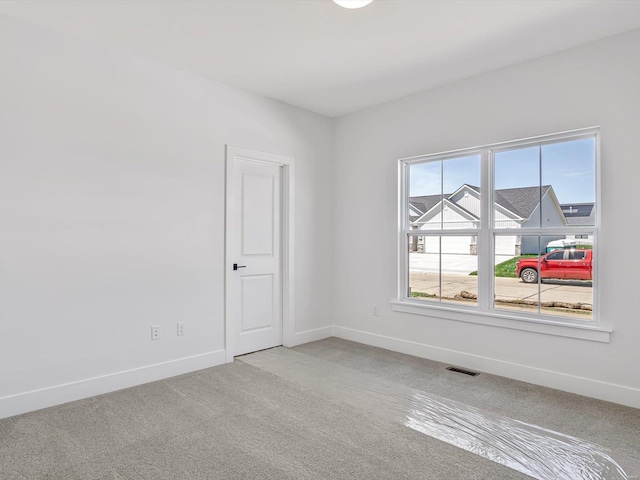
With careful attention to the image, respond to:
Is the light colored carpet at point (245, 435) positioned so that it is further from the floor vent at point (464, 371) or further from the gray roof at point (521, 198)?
the gray roof at point (521, 198)

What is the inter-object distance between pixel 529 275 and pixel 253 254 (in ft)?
8.85

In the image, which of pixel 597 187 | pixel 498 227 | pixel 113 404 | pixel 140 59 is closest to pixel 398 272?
pixel 498 227

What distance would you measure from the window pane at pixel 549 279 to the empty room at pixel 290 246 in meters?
0.02

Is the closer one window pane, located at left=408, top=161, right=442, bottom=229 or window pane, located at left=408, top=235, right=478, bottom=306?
window pane, located at left=408, top=235, right=478, bottom=306

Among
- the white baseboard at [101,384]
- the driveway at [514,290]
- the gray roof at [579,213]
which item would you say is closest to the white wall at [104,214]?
the white baseboard at [101,384]

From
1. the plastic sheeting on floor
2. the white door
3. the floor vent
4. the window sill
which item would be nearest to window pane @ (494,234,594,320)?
the window sill

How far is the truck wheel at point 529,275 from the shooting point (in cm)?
344

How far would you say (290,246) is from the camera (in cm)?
455

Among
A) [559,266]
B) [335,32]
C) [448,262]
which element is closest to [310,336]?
[448,262]

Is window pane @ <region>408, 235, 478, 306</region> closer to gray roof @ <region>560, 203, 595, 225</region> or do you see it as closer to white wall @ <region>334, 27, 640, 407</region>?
white wall @ <region>334, 27, 640, 407</region>

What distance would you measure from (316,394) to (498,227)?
7.34 ft

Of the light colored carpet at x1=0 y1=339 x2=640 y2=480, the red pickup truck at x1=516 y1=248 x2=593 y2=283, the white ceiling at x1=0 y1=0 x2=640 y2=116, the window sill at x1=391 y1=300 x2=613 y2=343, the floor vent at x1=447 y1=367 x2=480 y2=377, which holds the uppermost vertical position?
the white ceiling at x1=0 y1=0 x2=640 y2=116

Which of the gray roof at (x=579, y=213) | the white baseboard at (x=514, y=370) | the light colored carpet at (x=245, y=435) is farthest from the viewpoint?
the gray roof at (x=579, y=213)

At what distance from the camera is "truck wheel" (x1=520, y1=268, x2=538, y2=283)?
135 inches
